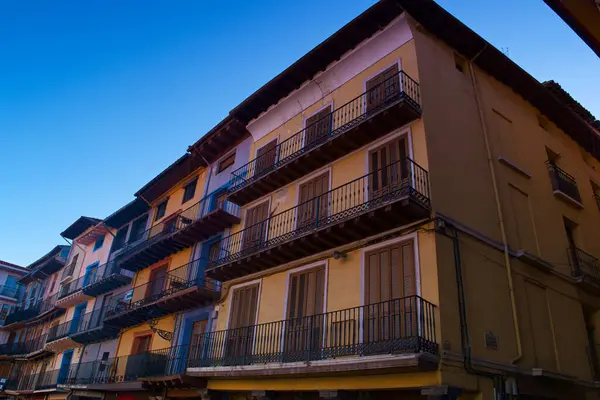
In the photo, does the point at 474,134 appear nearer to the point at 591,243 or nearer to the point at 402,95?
the point at 402,95

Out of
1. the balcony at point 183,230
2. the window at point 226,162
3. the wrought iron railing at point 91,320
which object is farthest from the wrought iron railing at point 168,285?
the window at point 226,162

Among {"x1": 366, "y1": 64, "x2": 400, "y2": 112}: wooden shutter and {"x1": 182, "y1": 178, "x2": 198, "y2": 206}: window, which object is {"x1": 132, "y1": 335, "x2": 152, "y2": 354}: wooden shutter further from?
{"x1": 366, "y1": 64, "x2": 400, "y2": 112}: wooden shutter

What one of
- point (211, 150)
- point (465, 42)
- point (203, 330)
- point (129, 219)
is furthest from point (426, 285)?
point (129, 219)

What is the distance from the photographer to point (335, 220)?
1250 cm

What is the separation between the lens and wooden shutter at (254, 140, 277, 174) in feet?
57.4

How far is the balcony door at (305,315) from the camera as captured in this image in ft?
39.6

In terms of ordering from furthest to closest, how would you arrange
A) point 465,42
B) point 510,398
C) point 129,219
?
point 129,219
point 465,42
point 510,398

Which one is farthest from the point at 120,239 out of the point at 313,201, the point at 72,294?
the point at 313,201

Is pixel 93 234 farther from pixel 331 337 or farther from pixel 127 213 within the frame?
pixel 331 337

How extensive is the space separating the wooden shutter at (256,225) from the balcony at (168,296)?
2328 millimetres

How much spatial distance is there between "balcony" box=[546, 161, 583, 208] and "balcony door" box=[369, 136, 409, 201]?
6.70 m

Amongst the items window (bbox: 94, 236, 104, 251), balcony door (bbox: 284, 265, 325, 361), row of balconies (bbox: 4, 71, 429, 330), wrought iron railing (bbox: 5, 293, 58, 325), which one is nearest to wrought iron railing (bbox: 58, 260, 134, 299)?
wrought iron railing (bbox: 5, 293, 58, 325)

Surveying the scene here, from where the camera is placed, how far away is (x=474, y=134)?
1390cm

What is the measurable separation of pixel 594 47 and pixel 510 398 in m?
7.48
